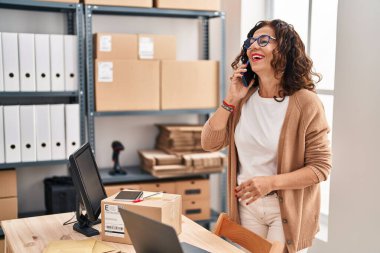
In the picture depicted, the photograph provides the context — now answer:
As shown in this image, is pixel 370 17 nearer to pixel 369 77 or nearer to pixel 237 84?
A: pixel 369 77

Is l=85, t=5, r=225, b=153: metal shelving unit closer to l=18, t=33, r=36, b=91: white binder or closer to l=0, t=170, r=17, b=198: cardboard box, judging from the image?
l=18, t=33, r=36, b=91: white binder

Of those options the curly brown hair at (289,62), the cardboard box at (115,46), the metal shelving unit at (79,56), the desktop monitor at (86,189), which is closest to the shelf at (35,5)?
the metal shelving unit at (79,56)

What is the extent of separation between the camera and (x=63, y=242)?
1.93 meters

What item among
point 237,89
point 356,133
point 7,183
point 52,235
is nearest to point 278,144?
point 237,89

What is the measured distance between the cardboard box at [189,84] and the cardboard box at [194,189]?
57 centimetres

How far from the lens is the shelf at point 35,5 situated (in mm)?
3045

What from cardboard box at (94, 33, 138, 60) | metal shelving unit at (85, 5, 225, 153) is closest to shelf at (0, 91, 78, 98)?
metal shelving unit at (85, 5, 225, 153)

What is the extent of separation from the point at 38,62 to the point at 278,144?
1775 millimetres

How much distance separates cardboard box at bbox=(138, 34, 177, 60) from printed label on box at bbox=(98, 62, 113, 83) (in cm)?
25

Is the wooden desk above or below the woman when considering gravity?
below

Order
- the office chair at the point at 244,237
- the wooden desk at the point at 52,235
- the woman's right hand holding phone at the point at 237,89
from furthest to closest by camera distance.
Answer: the woman's right hand holding phone at the point at 237,89
the wooden desk at the point at 52,235
the office chair at the point at 244,237

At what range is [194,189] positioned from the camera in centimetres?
365

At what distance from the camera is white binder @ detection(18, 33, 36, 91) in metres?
3.04

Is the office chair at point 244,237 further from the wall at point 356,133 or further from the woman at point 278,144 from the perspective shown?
the wall at point 356,133
